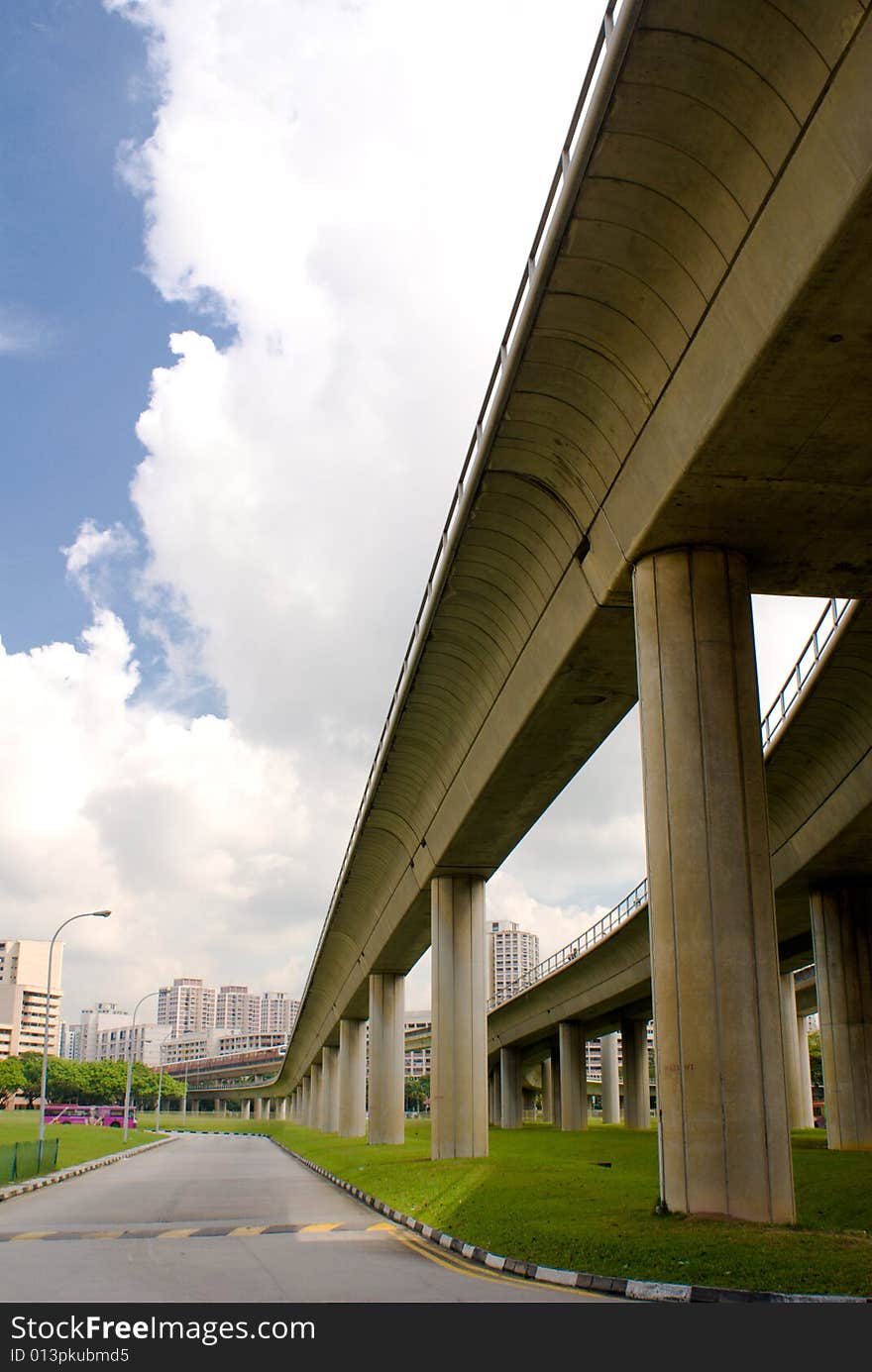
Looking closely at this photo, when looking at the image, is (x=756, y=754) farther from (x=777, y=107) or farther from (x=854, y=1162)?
(x=854, y=1162)

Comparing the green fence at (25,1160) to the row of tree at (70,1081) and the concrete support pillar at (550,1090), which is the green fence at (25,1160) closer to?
the concrete support pillar at (550,1090)

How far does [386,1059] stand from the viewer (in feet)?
168

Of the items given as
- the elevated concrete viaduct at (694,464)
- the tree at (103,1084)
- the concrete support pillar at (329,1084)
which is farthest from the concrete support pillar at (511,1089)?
the tree at (103,1084)

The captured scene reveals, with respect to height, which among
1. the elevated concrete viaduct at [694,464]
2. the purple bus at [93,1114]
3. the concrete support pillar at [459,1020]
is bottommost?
the purple bus at [93,1114]

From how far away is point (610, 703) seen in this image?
22.0m

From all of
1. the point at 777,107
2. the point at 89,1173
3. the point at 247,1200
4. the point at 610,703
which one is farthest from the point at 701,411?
the point at 89,1173

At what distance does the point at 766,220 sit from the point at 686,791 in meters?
7.27

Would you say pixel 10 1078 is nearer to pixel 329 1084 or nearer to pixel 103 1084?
pixel 103 1084

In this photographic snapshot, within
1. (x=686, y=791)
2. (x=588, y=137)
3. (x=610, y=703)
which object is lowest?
(x=686, y=791)

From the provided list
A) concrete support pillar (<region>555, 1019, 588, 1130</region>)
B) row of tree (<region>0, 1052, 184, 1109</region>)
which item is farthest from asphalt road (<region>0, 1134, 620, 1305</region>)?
row of tree (<region>0, 1052, 184, 1109</region>)

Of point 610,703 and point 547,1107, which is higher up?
point 610,703

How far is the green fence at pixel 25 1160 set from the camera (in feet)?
101

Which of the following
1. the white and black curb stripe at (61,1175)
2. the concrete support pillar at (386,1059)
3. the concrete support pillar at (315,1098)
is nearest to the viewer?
the white and black curb stripe at (61,1175)

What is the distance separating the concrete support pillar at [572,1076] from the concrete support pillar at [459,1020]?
3636 centimetres
